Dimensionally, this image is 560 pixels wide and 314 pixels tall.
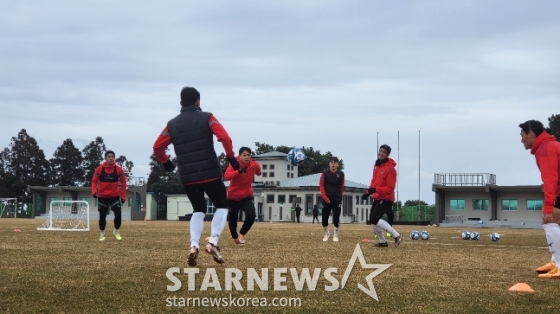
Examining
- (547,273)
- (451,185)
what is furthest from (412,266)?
(451,185)

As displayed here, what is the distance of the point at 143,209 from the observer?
85.1 meters

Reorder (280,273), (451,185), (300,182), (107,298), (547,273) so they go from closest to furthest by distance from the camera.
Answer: (107,298) → (280,273) → (547,273) → (451,185) → (300,182)

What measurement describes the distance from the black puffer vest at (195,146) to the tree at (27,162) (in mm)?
98697

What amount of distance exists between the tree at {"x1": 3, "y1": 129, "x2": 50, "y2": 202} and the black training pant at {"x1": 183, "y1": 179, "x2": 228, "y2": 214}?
98498mm

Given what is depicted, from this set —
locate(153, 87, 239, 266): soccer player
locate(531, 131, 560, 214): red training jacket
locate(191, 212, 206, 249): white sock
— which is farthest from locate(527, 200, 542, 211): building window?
locate(153, 87, 239, 266): soccer player

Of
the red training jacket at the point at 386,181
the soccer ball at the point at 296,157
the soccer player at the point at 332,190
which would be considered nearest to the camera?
the red training jacket at the point at 386,181

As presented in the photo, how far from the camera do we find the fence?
3199 inches

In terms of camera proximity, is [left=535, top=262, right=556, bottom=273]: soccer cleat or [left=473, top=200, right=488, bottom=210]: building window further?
[left=473, top=200, right=488, bottom=210]: building window

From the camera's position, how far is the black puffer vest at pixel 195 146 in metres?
9.01

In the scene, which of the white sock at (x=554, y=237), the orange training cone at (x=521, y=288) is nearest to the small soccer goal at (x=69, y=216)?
the white sock at (x=554, y=237)

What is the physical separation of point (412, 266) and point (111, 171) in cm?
959

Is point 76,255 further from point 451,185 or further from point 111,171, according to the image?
point 451,185

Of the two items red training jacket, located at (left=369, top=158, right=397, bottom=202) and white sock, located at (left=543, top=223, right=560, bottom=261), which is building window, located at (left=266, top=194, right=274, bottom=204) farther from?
white sock, located at (left=543, top=223, right=560, bottom=261)

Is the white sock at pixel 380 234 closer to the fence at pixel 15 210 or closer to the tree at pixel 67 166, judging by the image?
the fence at pixel 15 210
